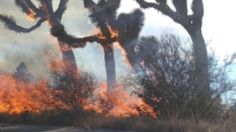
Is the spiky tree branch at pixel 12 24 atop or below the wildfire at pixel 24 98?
atop

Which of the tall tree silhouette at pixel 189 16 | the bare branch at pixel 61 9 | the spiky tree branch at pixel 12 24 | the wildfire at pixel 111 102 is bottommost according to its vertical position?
the wildfire at pixel 111 102

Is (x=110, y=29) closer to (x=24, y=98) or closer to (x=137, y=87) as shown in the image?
(x=24, y=98)

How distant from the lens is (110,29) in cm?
3288

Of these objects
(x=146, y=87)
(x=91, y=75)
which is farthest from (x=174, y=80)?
(x=91, y=75)

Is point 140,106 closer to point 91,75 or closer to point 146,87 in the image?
point 146,87

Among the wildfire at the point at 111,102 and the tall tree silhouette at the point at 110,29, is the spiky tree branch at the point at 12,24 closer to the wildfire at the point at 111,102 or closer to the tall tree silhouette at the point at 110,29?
the tall tree silhouette at the point at 110,29

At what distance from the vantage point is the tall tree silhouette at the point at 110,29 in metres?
30.9

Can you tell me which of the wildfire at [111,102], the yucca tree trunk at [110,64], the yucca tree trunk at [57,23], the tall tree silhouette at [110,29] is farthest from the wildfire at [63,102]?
the yucca tree trunk at [110,64]

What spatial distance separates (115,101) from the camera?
91.3 ft

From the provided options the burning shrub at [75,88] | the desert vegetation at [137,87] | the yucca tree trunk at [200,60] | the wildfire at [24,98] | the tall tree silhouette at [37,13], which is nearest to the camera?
the desert vegetation at [137,87]

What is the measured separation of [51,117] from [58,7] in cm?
1617

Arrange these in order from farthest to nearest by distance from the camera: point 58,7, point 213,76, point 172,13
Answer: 1. point 58,7
2. point 172,13
3. point 213,76

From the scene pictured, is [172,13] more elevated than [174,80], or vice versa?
[172,13]

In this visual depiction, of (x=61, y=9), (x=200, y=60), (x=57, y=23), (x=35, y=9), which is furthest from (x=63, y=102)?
(x=35, y=9)
